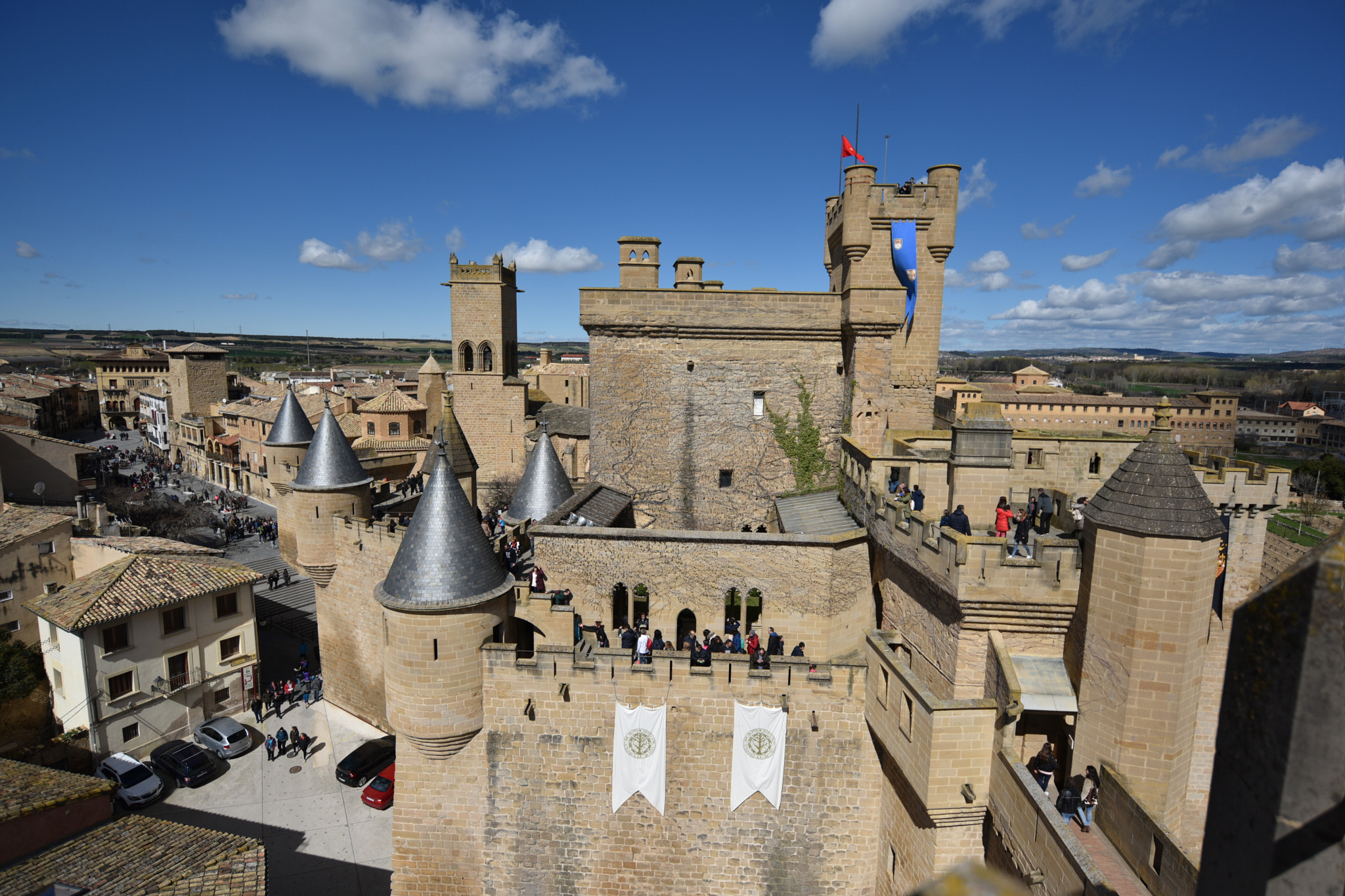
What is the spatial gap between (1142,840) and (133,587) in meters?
27.6

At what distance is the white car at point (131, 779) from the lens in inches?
749

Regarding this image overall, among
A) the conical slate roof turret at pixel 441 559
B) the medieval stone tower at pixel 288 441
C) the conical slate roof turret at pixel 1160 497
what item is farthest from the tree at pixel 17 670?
the conical slate roof turret at pixel 1160 497

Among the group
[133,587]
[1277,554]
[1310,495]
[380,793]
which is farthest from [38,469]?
[1310,495]

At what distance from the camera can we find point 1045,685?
10.4m

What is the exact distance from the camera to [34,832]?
1338cm

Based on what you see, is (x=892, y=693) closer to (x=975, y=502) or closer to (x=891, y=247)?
(x=975, y=502)

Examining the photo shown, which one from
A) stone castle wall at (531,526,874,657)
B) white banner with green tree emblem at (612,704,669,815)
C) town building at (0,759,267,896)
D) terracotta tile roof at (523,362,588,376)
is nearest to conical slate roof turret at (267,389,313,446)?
town building at (0,759,267,896)

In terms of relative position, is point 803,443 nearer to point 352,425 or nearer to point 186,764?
point 186,764

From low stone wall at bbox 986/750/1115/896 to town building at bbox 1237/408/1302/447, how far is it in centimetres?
12364

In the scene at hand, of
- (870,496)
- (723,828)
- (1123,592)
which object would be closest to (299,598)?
(723,828)

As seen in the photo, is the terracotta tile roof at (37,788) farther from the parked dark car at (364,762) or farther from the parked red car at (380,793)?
the parked red car at (380,793)

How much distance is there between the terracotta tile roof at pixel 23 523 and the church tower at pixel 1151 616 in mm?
33067

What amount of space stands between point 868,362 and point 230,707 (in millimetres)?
25207

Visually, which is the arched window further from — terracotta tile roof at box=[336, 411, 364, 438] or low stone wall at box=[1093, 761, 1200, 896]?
terracotta tile roof at box=[336, 411, 364, 438]
